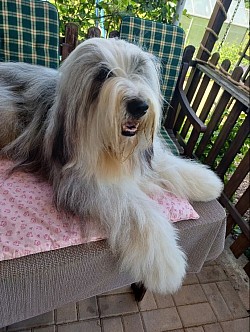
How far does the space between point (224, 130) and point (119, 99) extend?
111 centimetres

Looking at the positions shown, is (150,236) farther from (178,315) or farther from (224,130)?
(224,130)

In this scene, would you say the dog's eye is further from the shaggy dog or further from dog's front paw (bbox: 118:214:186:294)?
dog's front paw (bbox: 118:214:186:294)

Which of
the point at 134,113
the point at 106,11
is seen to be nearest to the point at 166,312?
the point at 134,113

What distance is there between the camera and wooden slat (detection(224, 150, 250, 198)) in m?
1.54

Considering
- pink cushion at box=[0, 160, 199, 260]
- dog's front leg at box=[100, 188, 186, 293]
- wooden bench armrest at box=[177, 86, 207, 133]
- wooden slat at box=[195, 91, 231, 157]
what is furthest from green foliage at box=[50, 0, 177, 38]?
dog's front leg at box=[100, 188, 186, 293]

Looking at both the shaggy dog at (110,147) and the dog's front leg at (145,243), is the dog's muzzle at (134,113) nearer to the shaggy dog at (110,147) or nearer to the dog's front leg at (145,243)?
the shaggy dog at (110,147)

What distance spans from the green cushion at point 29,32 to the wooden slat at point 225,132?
1106 mm

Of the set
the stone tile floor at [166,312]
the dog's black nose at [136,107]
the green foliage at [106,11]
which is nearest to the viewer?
the dog's black nose at [136,107]

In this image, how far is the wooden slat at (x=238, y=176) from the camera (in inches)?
60.6

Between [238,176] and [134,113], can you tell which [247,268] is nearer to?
[238,176]

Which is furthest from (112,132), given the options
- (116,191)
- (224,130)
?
(224,130)

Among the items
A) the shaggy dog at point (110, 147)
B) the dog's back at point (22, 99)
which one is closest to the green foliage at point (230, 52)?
the shaggy dog at point (110, 147)

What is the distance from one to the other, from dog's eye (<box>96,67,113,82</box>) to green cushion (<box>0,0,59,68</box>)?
3.17ft

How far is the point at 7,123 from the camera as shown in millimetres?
1122
